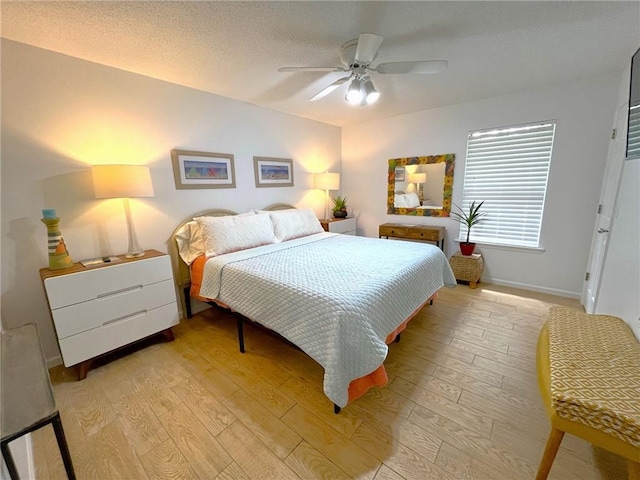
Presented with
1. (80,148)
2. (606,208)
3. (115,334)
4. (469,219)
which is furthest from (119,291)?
(606,208)

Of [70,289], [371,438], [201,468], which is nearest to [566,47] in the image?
[371,438]

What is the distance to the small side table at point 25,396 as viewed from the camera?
72cm

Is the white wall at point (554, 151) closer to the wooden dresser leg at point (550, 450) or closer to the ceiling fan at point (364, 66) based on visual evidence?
the ceiling fan at point (364, 66)

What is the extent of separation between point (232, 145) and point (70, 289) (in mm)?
2015

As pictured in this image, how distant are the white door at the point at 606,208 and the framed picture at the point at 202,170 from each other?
3646 mm

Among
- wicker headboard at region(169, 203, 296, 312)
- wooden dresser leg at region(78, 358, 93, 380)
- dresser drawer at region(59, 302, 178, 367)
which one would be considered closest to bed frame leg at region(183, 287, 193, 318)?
wicker headboard at region(169, 203, 296, 312)

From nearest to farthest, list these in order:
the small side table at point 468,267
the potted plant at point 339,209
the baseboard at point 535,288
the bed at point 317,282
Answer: the bed at point 317,282, the baseboard at point 535,288, the small side table at point 468,267, the potted plant at point 339,209

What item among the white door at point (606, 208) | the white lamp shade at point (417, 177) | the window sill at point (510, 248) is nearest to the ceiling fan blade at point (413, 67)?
the white door at point (606, 208)

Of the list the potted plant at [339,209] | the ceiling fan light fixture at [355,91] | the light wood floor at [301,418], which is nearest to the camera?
the light wood floor at [301,418]

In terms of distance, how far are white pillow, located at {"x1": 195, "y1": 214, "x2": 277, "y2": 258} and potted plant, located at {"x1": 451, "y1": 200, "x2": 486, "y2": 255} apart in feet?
7.99

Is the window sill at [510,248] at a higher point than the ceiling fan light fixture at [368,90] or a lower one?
lower

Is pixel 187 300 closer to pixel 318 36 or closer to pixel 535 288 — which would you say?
Answer: pixel 318 36

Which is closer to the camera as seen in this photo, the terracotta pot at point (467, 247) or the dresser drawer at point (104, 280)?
the dresser drawer at point (104, 280)

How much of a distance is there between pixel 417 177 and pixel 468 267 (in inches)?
56.6
